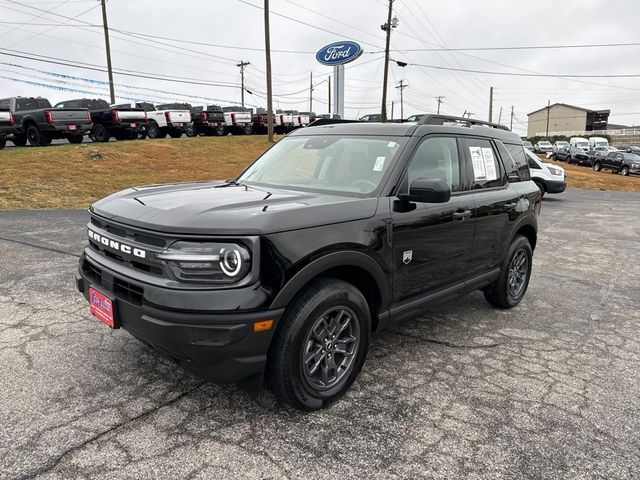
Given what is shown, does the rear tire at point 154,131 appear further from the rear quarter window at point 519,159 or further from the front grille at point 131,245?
the front grille at point 131,245

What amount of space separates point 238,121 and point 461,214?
1052 inches

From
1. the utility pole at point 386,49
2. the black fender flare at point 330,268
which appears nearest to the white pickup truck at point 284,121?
the utility pole at point 386,49

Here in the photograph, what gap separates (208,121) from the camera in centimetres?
2727

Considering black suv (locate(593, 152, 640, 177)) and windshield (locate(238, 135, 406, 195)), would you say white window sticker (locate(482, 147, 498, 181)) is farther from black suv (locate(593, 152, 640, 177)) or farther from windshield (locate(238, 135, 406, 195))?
black suv (locate(593, 152, 640, 177))

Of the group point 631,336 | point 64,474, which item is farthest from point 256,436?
point 631,336

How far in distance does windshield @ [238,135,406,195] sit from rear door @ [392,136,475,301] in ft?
0.71

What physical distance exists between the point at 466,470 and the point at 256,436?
44.1 inches

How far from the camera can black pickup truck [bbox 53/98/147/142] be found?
66.7ft

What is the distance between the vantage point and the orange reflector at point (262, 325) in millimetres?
2473

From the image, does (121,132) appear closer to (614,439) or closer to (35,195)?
(35,195)

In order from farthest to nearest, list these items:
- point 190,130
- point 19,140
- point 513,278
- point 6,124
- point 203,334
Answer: point 190,130
point 19,140
point 6,124
point 513,278
point 203,334

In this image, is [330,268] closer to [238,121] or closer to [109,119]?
[109,119]

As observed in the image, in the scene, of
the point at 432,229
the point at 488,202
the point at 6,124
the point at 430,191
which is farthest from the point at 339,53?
the point at 430,191

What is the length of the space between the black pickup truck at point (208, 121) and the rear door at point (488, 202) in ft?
81.1
